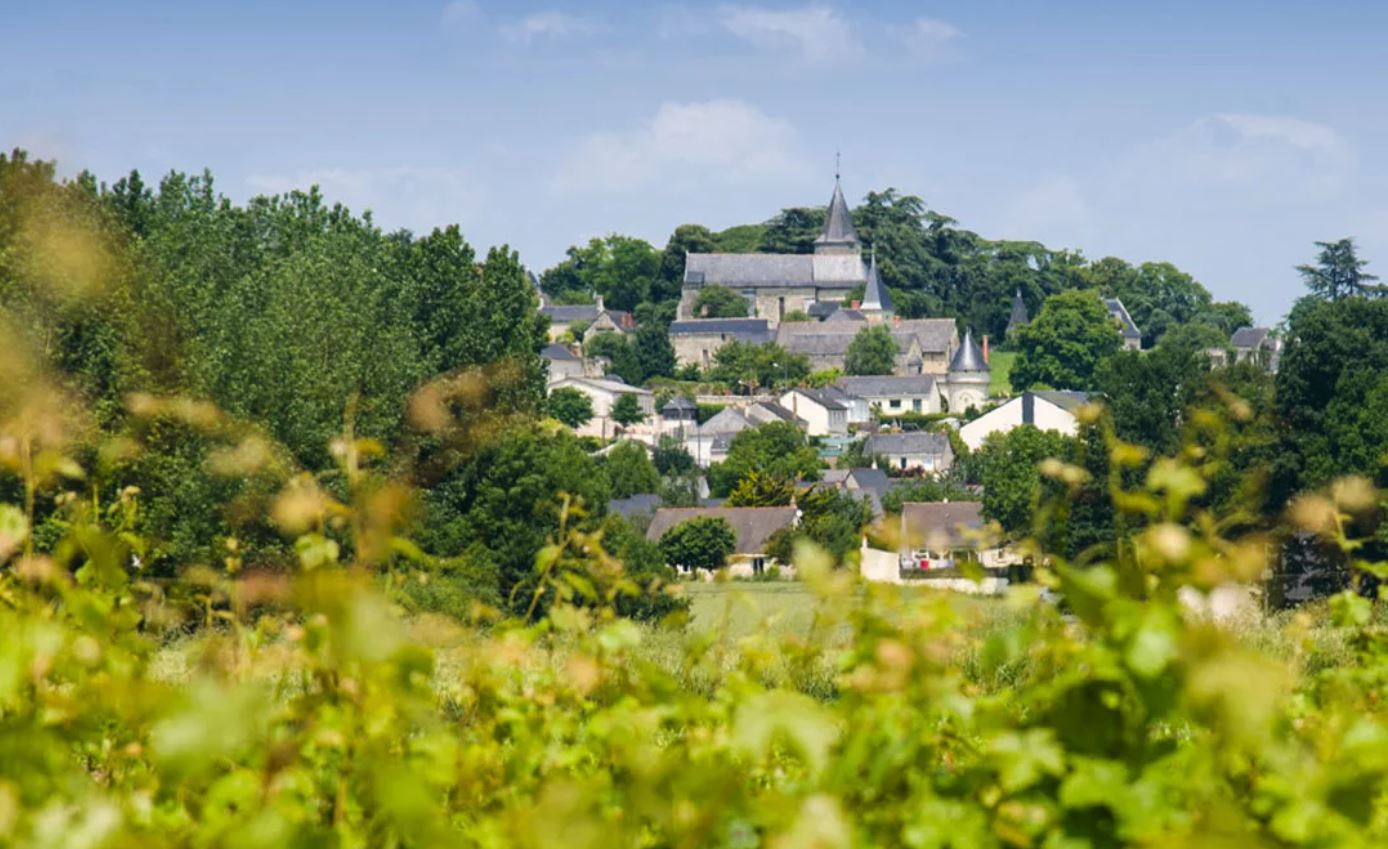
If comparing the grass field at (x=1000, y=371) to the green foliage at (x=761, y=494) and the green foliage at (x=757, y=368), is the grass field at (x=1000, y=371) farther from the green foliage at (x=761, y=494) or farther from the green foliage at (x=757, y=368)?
the green foliage at (x=761, y=494)

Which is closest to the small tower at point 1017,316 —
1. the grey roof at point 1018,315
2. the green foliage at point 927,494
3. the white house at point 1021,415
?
the grey roof at point 1018,315

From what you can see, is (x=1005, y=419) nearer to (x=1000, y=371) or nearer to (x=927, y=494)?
(x=927, y=494)

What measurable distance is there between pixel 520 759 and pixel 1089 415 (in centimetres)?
117

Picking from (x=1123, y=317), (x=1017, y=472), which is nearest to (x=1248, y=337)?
(x=1123, y=317)

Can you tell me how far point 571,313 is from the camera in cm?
14188

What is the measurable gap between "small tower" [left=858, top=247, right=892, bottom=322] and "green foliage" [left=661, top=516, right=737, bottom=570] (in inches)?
2963

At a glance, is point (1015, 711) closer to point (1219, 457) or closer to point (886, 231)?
point (1219, 457)

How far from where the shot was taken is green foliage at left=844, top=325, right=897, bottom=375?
Result: 404 feet

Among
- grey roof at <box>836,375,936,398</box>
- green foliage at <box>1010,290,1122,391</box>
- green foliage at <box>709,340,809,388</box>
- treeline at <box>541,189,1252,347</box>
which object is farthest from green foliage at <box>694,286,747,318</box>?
green foliage at <box>1010,290,1122,391</box>

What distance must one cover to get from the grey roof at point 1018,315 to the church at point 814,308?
8.52m

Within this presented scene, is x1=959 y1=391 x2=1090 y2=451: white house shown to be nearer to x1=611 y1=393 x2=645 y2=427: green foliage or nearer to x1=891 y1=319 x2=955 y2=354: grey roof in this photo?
x1=611 y1=393 x2=645 y2=427: green foliage

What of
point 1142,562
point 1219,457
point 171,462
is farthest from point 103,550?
point 171,462

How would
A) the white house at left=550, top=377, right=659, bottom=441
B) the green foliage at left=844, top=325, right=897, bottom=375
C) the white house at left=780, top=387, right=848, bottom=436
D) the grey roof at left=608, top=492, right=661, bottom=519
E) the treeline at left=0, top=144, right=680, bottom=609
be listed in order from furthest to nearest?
the green foliage at left=844, top=325, right=897, bottom=375 → the white house at left=780, top=387, right=848, bottom=436 → the white house at left=550, top=377, right=659, bottom=441 → the grey roof at left=608, top=492, right=661, bottom=519 → the treeline at left=0, top=144, right=680, bottom=609

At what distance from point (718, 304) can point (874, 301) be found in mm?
12916
